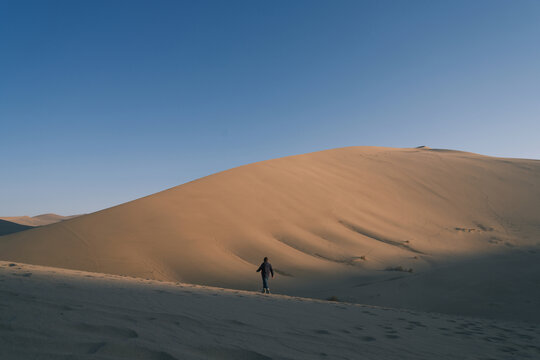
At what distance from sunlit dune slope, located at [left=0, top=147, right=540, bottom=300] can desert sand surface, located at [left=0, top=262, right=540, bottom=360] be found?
243 inches

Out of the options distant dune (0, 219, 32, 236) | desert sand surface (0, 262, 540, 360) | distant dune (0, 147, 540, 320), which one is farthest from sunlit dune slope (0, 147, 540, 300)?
distant dune (0, 219, 32, 236)

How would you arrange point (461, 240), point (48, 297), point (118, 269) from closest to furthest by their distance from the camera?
point (48, 297), point (118, 269), point (461, 240)

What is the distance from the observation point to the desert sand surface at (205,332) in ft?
7.26

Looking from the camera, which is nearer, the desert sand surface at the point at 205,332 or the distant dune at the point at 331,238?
the desert sand surface at the point at 205,332

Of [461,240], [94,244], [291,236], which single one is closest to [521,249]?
[461,240]

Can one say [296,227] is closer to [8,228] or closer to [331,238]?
[331,238]

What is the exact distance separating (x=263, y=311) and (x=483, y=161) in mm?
32124

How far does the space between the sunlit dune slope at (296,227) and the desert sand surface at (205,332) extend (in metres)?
6.16

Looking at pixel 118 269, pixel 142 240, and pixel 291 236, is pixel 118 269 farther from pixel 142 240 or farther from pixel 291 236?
pixel 291 236

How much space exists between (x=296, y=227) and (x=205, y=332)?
41.4 ft

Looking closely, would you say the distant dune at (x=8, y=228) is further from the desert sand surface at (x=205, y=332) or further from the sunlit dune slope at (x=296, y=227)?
the desert sand surface at (x=205, y=332)

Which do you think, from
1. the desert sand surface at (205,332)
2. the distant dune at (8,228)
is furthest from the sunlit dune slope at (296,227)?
Answer: the distant dune at (8,228)

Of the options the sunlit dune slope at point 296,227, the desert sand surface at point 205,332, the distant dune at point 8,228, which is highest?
the sunlit dune slope at point 296,227

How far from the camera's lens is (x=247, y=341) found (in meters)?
2.86
